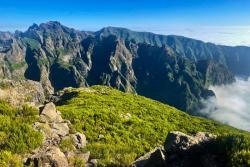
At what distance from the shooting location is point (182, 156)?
1892 centimetres

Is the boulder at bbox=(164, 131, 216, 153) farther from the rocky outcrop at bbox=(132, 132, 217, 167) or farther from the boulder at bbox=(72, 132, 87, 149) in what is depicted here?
the boulder at bbox=(72, 132, 87, 149)

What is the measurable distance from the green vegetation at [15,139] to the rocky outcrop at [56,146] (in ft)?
1.78

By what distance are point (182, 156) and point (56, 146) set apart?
27.4 ft

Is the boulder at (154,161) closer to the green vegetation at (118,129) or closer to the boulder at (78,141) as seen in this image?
the green vegetation at (118,129)

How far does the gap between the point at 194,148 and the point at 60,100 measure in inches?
2016

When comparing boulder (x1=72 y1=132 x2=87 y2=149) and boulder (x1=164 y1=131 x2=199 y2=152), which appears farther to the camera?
boulder (x1=72 y1=132 x2=87 y2=149)

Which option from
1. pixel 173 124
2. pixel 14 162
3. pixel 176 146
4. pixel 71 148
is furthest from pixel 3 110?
pixel 173 124

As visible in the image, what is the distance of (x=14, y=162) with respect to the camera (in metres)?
19.4

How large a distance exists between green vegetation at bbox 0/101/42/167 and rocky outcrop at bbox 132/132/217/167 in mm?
6209

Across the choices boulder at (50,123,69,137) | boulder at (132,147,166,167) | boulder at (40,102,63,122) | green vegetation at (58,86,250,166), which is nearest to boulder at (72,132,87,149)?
green vegetation at (58,86,250,166)

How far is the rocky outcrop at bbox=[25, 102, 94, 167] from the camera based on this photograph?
19.7 meters

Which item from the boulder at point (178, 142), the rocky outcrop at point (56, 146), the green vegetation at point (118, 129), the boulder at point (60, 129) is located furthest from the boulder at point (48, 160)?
the boulder at point (60, 129)

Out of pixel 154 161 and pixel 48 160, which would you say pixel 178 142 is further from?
pixel 48 160

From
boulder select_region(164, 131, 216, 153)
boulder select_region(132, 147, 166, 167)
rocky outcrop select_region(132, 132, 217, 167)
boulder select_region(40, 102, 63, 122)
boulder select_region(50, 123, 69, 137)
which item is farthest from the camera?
boulder select_region(40, 102, 63, 122)
